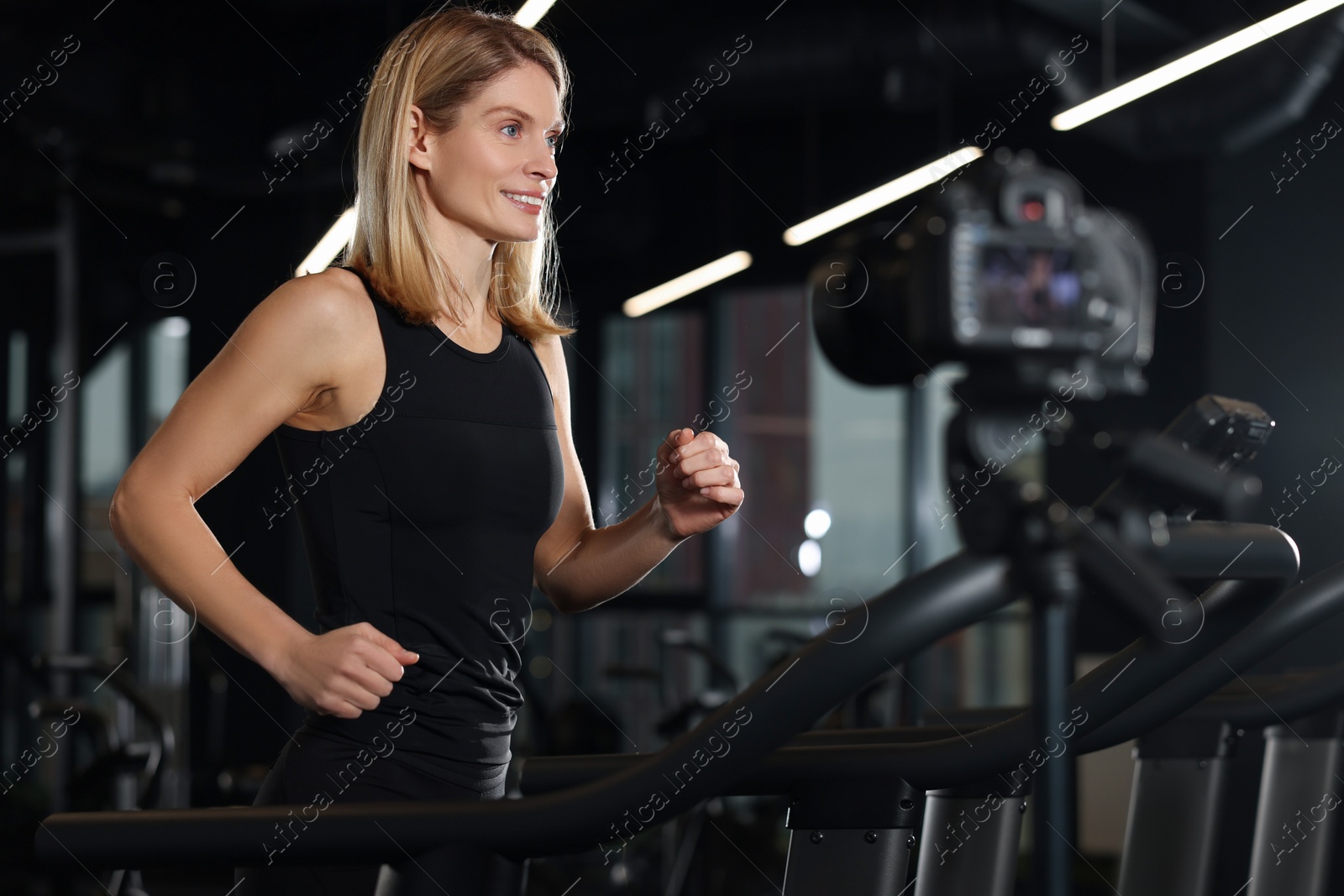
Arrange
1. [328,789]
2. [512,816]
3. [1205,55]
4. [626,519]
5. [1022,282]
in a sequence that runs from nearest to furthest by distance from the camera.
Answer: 1. [1022,282]
2. [512,816]
3. [328,789]
4. [626,519]
5. [1205,55]

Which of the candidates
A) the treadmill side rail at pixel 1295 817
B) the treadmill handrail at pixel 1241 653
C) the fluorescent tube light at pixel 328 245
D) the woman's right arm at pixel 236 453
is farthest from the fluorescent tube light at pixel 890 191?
the woman's right arm at pixel 236 453

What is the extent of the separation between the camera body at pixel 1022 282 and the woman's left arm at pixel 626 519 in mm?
639

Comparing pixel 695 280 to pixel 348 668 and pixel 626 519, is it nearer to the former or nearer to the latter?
pixel 626 519

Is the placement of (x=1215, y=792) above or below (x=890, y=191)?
below

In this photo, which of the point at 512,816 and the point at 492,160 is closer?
the point at 512,816

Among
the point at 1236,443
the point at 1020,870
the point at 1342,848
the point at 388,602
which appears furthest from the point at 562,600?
the point at 1020,870

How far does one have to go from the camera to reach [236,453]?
1292 mm

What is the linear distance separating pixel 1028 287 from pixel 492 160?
0.86 metres

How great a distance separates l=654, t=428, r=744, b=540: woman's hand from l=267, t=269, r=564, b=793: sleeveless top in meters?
0.18

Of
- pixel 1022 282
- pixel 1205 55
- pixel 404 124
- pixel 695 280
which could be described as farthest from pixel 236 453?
pixel 695 280

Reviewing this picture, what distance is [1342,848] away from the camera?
174 inches

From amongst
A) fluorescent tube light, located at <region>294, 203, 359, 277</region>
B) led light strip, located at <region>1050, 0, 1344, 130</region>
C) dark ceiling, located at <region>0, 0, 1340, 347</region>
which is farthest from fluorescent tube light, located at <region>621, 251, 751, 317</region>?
led light strip, located at <region>1050, 0, 1344, 130</region>


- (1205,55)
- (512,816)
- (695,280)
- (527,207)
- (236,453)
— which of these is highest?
(695,280)

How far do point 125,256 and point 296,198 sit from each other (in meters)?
1.45
